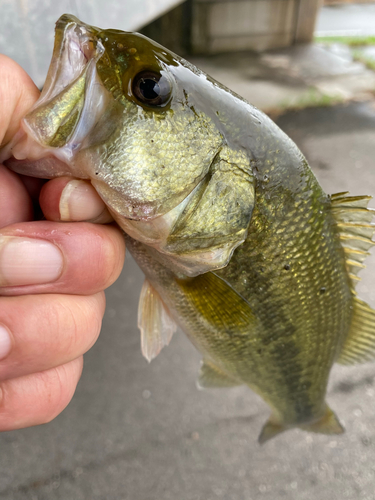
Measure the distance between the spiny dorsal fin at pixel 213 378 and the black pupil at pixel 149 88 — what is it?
993mm

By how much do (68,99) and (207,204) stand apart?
0.32 metres

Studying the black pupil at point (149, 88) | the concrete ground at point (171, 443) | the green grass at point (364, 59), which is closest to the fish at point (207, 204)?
the black pupil at point (149, 88)

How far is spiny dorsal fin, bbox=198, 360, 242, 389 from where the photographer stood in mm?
1381

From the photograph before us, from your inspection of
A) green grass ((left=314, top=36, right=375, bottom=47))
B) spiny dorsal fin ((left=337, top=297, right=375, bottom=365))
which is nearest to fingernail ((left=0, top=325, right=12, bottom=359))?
spiny dorsal fin ((left=337, top=297, right=375, bottom=365))

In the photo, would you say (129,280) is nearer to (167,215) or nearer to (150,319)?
(150,319)

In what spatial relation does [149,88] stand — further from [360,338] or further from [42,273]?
[360,338]

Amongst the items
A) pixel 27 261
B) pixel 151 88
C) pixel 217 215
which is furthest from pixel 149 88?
pixel 27 261

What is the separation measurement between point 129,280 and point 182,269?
1.79 metres

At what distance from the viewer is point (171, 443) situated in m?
1.81

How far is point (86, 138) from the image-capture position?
0.63 metres

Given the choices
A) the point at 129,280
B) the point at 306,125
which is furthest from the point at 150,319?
the point at 306,125

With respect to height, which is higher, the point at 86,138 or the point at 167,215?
the point at 86,138

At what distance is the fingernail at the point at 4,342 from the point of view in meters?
0.70

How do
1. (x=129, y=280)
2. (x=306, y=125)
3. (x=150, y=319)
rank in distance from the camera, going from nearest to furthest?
(x=150, y=319) < (x=129, y=280) < (x=306, y=125)
